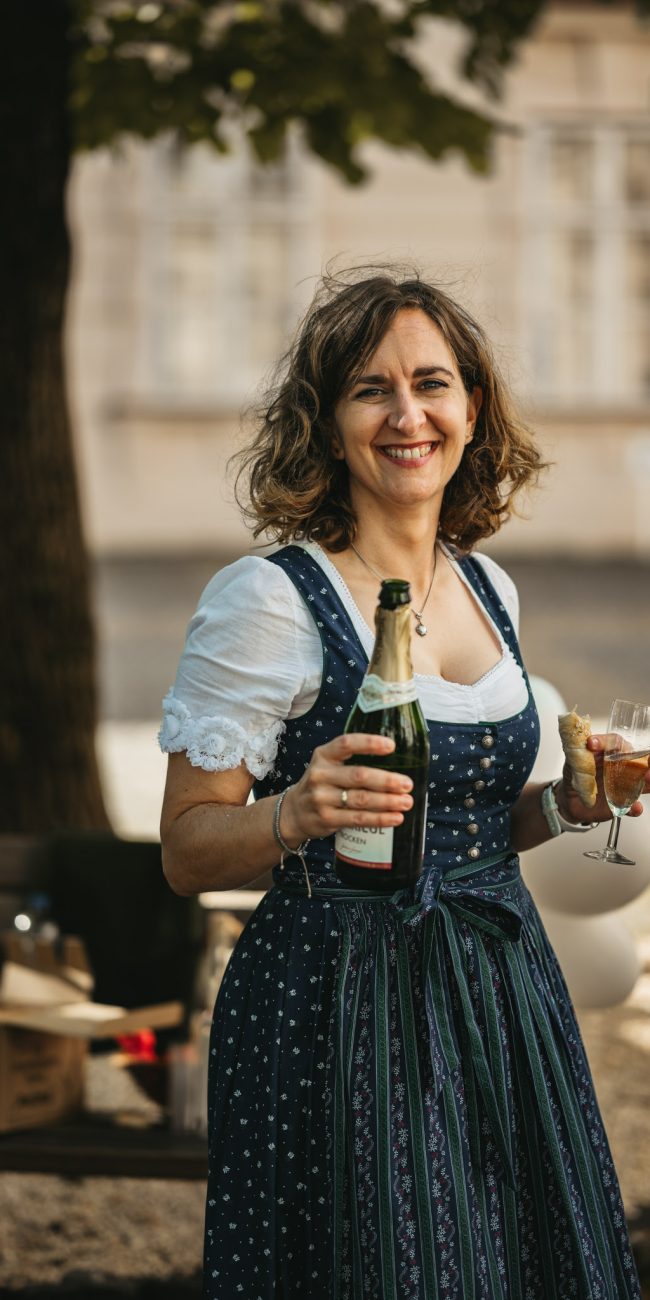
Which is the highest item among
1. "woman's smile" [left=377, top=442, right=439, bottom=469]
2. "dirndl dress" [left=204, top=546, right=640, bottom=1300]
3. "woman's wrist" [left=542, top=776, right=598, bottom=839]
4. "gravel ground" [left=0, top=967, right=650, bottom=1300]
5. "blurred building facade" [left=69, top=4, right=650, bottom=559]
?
"blurred building facade" [left=69, top=4, right=650, bottom=559]

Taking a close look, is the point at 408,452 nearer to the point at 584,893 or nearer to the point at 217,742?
the point at 217,742

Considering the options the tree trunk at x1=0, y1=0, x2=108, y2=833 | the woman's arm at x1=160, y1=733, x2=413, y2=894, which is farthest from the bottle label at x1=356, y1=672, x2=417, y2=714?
the tree trunk at x1=0, y1=0, x2=108, y2=833

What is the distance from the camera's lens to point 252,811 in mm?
1998

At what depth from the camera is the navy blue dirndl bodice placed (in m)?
2.09

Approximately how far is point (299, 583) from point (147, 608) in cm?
1037

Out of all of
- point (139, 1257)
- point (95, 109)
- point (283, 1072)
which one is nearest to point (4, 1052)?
point (139, 1257)

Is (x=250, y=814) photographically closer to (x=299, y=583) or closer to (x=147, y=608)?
(x=299, y=583)

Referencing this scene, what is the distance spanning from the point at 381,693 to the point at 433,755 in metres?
0.24

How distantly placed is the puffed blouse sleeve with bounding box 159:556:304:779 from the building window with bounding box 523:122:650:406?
13.0 m

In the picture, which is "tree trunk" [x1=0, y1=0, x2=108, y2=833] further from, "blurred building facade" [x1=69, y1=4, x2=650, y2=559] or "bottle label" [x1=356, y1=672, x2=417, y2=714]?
"blurred building facade" [x1=69, y1=4, x2=650, y2=559]

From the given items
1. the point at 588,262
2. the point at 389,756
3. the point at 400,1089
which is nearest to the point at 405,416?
the point at 389,756

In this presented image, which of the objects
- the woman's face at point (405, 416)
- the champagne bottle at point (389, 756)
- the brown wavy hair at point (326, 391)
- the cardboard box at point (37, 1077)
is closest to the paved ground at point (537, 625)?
the cardboard box at point (37, 1077)

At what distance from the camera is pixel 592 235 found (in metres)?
14.8

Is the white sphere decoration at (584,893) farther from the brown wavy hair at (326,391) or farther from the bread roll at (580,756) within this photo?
the brown wavy hair at (326,391)
